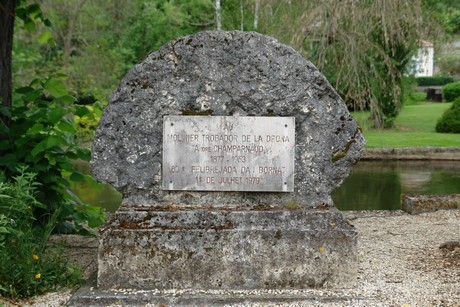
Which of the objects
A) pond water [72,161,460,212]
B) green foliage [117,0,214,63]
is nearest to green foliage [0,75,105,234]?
pond water [72,161,460,212]

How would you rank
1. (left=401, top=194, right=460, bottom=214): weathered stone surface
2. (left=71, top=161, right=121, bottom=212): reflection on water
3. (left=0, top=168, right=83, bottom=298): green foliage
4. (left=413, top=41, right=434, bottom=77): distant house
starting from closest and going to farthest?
(left=0, top=168, right=83, bottom=298): green foliage < (left=401, top=194, right=460, bottom=214): weathered stone surface < (left=71, top=161, right=121, bottom=212): reflection on water < (left=413, top=41, right=434, bottom=77): distant house

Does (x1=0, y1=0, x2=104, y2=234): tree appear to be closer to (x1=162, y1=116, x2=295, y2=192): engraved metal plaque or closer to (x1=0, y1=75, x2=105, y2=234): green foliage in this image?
(x1=0, y1=75, x2=105, y2=234): green foliage

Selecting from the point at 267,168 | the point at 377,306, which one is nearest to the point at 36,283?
the point at 267,168

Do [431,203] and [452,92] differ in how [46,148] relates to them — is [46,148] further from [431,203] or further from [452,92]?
[452,92]

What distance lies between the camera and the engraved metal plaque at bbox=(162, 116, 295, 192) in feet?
15.4

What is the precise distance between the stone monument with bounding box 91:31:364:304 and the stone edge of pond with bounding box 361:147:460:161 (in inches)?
509

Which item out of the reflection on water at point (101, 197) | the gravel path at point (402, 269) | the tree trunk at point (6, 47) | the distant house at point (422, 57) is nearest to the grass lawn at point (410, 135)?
the distant house at point (422, 57)

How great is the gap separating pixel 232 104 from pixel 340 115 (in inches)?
33.4

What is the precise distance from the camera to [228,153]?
186 inches

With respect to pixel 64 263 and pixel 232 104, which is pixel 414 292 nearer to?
pixel 232 104

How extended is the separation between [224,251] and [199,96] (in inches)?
47.5

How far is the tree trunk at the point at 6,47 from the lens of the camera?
6266 millimetres

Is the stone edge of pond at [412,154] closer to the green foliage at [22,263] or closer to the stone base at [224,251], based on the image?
the stone base at [224,251]

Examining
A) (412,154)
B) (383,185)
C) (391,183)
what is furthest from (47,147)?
(412,154)
